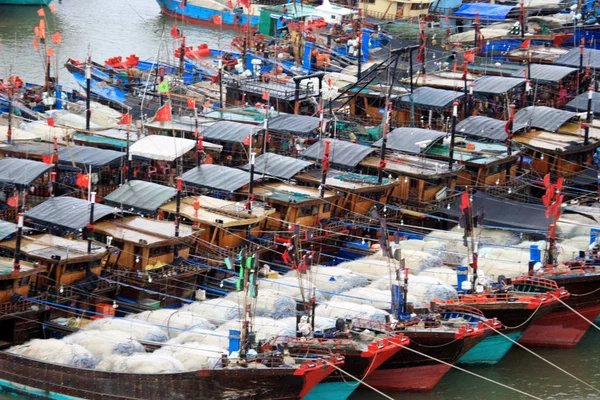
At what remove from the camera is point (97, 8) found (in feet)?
341

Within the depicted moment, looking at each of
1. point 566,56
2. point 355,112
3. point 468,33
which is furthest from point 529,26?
point 355,112

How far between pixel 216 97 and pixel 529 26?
2460 cm

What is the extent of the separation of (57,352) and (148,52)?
5091 centimetres

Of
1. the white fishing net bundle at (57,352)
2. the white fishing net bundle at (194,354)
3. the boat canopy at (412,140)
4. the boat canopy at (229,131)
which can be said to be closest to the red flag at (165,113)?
the boat canopy at (229,131)

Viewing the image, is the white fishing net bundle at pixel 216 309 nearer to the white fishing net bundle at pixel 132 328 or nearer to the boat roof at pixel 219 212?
the white fishing net bundle at pixel 132 328

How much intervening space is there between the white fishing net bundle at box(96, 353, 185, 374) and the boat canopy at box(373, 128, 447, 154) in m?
20.5

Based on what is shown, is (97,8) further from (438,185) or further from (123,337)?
(123,337)

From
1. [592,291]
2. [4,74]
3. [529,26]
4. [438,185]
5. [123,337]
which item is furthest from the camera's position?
[529,26]

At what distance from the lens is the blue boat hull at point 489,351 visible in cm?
4062

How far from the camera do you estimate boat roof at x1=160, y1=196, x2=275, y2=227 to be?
1772 inches

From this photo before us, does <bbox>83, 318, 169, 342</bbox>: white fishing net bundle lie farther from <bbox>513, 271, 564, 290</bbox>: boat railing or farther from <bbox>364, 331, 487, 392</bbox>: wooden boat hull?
<bbox>513, 271, 564, 290</bbox>: boat railing

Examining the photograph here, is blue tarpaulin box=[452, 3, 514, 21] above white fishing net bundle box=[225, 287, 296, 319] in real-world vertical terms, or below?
above

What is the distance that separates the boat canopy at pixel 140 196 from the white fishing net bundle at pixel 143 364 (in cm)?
989

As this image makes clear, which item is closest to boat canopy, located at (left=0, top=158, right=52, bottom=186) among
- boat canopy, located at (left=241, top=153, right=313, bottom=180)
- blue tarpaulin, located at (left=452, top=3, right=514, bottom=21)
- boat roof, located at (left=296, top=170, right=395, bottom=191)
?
boat canopy, located at (left=241, top=153, right=313, bottom=180)
